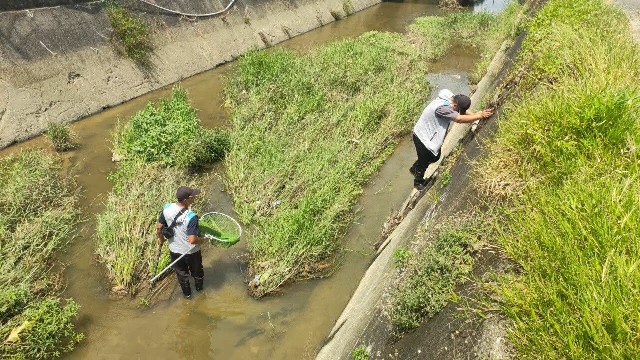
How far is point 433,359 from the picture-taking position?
3627 mm

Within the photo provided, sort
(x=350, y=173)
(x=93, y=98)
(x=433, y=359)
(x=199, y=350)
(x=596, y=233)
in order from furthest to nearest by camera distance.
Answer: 1. (x=93, y=98)
2. (x=350, y=173)
3. (x=199, y=350)
4. (x=433, y=359)
5. (x=596, y=233)

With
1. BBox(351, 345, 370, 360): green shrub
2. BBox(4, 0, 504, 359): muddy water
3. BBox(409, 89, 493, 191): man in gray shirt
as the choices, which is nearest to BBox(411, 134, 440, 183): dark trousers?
BBox(409, 89, 493, 191): man in gray shirt

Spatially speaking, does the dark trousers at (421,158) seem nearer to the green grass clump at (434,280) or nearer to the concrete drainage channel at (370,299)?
the concrete drainage channel at (370,299)

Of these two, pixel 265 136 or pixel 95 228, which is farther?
pixel 265 136

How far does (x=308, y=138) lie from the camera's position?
31.0 feet

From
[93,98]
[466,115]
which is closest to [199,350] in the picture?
[466,115]

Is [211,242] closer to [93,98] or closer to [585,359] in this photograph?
[585,359]

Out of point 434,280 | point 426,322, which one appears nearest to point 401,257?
point 434,280

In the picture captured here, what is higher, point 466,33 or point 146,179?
point 146,179

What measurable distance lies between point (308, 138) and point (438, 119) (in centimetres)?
363

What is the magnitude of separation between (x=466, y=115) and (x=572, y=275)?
12.1 feet

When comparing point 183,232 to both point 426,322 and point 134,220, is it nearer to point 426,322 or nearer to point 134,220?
point 134,220

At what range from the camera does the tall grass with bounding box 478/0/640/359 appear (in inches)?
105

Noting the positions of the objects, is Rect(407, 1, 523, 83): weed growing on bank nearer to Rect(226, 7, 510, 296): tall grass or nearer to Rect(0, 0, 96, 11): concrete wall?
Rect(226, 7, 510, 296): tall grass
